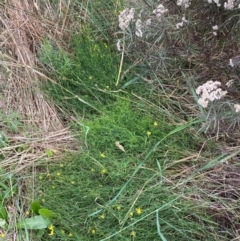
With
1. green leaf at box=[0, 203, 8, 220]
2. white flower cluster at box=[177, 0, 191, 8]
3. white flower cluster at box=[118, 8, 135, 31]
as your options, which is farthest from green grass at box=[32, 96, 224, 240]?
white flower cluster at box=[177, 0, 191, 8]

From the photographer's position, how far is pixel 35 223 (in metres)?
1.71

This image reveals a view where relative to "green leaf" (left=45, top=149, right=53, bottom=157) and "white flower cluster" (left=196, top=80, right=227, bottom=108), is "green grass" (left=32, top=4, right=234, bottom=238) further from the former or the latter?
"white flower cluster" (left=196, top=80, right=227, bottom=108)

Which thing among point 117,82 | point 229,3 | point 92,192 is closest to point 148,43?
point 117,82

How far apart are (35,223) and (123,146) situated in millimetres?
440

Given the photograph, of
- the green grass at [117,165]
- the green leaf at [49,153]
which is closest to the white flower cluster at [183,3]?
the green grass at [117,165]

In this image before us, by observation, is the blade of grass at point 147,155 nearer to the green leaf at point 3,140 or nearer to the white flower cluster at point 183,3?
the white flower cluster at point 183,3

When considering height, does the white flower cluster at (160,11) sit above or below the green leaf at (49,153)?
above

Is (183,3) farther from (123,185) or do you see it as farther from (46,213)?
(46,213)

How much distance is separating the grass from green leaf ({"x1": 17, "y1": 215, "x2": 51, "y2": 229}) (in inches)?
0.4

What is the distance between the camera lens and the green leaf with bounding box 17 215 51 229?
1.70 metres

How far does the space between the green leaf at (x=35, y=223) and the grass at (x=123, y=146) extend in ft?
0.04

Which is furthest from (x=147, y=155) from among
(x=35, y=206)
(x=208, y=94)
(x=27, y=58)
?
(x=27, y=58)

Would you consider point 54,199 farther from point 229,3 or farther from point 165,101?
point 229,3

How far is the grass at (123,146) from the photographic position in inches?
63.9
